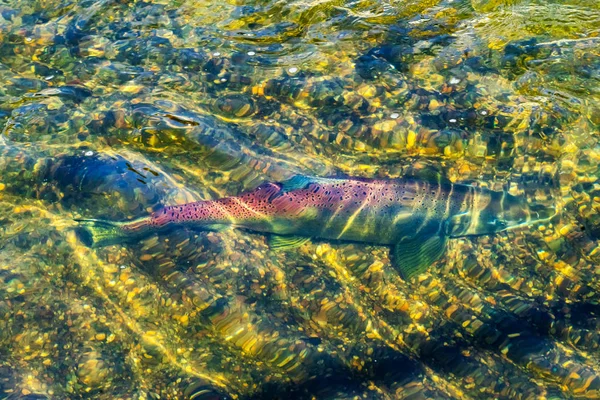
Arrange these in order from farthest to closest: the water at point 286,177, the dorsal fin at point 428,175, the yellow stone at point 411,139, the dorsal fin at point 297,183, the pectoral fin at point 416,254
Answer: the yellow stone at point 411,139
the dorsal fin at point 428,175
the dorsal fin at point 297,183
the pectoral fin at point 416,254
the water at point 286,177

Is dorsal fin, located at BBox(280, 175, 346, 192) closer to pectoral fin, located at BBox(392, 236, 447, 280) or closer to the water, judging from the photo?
the water

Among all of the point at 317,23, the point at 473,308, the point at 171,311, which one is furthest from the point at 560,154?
the point at 171,311

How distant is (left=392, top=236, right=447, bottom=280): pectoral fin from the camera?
5.30 metres

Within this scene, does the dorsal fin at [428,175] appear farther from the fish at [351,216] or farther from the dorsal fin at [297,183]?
the dorsal fin at [297,183]

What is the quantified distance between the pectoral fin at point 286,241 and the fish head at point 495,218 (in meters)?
1.50

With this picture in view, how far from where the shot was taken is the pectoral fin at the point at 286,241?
5520 mm

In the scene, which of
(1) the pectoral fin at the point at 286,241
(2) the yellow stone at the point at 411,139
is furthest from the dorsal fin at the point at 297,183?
(2) the yellow stone at the point at 411,139

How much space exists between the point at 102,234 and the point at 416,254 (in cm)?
308

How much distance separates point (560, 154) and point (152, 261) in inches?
172

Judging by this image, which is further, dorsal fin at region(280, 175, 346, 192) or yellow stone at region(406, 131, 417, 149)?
yellow stone at region(406, 131, 417, 149)

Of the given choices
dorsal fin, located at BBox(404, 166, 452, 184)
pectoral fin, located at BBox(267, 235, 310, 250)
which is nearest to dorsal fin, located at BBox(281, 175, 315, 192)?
pectoral fin, located at BBox(267, 235, 310, 250)

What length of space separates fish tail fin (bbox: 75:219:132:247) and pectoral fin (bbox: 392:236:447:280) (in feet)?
8.72

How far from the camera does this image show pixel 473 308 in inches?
194

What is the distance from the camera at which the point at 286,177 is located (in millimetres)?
5891
